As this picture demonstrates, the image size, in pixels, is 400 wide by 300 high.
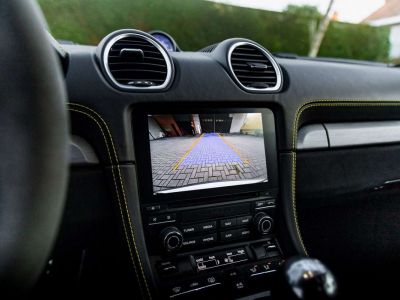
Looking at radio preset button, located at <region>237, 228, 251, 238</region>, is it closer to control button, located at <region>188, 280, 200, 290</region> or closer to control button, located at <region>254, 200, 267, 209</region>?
control button, located at <region>254, 200, 267, 209</region>

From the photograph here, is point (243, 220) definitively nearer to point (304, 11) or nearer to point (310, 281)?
point (310, 281)

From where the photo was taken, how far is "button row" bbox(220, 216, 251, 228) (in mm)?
1755

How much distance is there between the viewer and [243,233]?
5.90 ft

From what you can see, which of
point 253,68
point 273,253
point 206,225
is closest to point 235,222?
point 206,225

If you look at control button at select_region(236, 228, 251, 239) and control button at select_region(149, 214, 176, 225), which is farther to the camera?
control button at select_region(236, 228, 251, 239)

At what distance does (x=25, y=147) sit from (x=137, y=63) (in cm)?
100

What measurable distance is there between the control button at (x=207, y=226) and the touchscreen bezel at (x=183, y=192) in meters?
0.13

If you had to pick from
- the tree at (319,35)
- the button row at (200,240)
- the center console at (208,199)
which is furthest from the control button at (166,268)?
the tree at (319,35)

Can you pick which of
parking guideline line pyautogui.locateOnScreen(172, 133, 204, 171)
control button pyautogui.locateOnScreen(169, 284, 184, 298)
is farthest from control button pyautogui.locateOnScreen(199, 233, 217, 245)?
parking guideline line pyautogui.locateOnScreen(172, 133, 204, 171)

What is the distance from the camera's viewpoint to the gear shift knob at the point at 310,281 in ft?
3.34

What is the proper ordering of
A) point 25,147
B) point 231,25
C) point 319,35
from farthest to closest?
point 319,35 → point 231,25 → point 25,147

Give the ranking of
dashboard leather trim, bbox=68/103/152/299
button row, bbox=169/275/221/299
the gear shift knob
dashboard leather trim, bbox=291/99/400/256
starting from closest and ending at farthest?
the gear shift knob → dashboard leather trim, bbox=68/103/152/299 → button row, bbox=169/275/221/299 → dashboard leather trim, bbox=291/99/400/256

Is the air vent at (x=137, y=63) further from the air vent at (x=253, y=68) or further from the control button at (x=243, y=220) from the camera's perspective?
the control button at (x=243, y=220)

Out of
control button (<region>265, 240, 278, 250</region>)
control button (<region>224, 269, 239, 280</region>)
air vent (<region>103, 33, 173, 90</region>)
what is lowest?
control button (<region>224, 269, 239, 280</region>)
